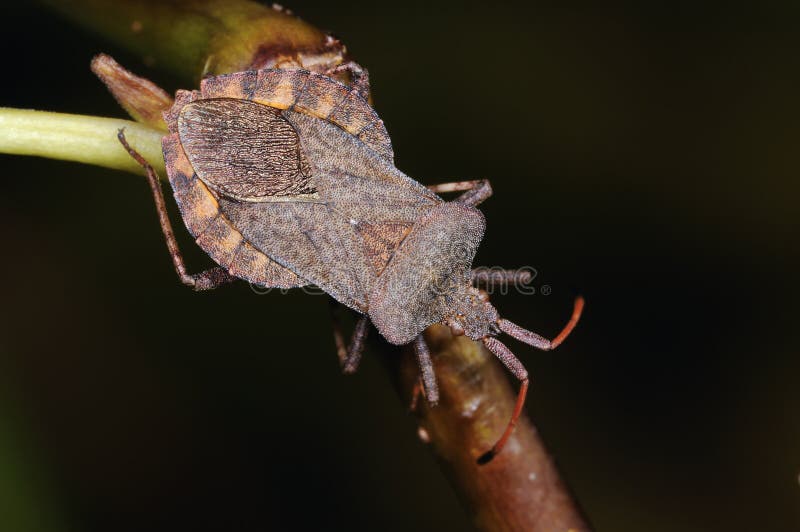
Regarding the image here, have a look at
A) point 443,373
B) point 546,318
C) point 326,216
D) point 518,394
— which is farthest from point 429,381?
point 546,318

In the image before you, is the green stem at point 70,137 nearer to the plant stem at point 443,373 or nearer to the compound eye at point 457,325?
the plant stem at point 443,373

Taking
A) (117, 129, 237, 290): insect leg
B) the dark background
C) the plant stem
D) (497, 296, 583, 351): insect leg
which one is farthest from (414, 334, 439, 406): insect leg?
the dark background

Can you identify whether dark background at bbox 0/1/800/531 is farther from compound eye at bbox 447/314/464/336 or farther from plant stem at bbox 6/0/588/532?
plant stem at bbox 6/0/588/532

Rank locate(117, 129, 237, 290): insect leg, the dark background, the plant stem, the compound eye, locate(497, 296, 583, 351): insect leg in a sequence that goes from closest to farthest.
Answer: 1. the plant stem
2. the compound eye
3. locate(117, 129, 237, 290): insect leg
4. locate(497, 296, 583, 351): insect leg
5. the dark background

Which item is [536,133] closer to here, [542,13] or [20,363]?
[542,13]

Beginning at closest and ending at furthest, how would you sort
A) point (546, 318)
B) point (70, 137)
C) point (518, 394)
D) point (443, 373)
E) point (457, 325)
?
point (70, 137), point (443, 373), point (457, 325), point (518, 394), point (546, 318)

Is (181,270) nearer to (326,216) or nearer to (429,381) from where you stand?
(326,216)
